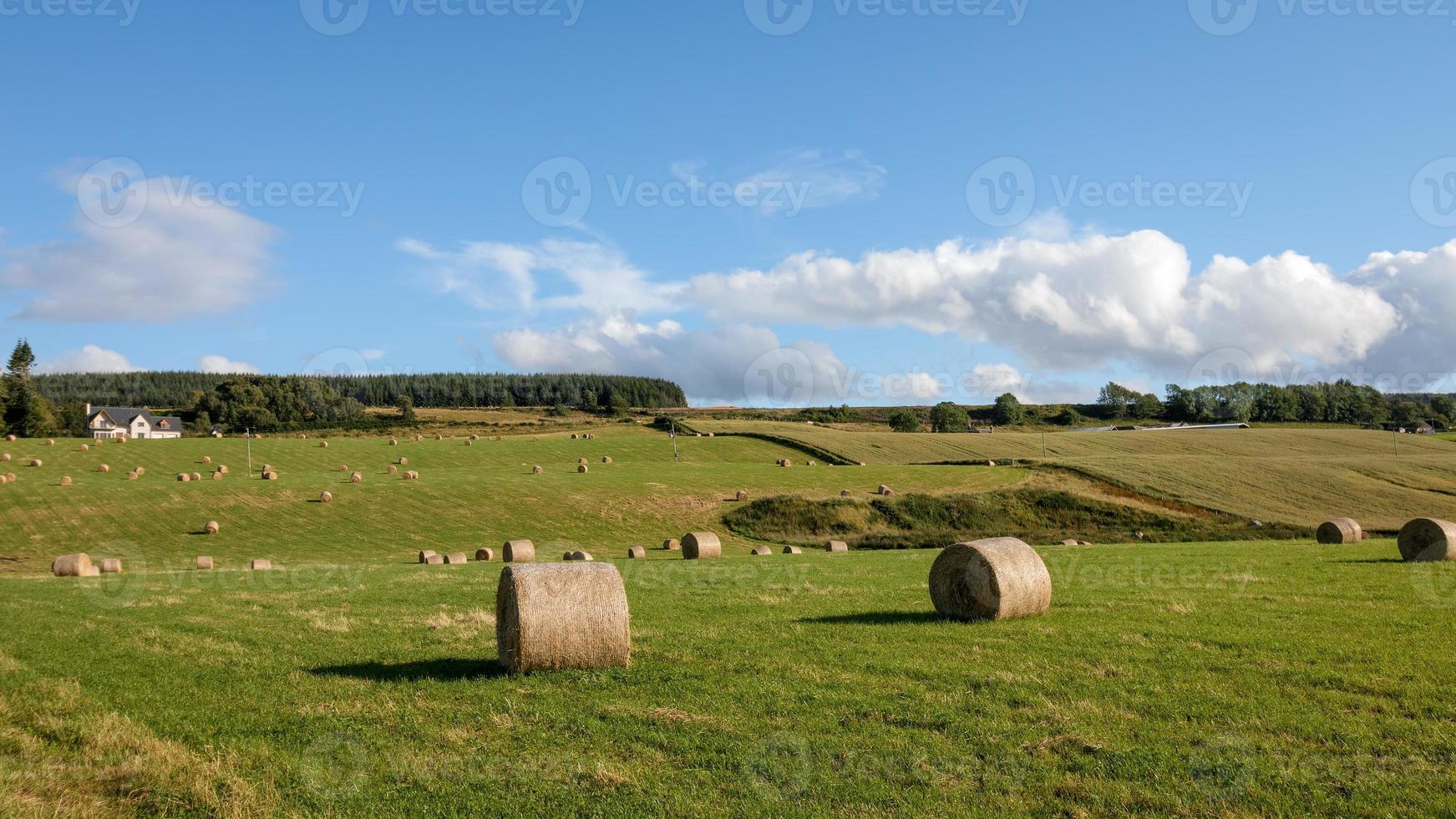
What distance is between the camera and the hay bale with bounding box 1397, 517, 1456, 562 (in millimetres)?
23438

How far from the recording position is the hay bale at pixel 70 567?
29.9 metres

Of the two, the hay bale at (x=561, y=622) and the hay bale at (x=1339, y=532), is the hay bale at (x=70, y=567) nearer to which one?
the hay bale at (x=561, y=622)

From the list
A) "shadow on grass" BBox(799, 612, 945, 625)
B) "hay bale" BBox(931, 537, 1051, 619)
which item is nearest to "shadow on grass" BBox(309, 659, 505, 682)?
"shadow on grass" BBox(799, 612, 945, 625)

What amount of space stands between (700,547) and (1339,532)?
25138mm

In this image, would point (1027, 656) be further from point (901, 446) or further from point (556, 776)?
point (901, 446)

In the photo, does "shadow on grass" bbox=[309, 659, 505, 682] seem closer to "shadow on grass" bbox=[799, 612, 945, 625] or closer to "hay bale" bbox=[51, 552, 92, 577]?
"shadow on grass" bbox=[799, 612, 945, 625]

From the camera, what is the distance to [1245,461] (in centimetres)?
7506

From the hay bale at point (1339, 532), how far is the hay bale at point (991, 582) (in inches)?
1021

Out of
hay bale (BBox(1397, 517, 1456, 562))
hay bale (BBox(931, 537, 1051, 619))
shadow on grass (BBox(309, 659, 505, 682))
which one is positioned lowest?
hay bale (BBox(1397, 517, 1456, 562))

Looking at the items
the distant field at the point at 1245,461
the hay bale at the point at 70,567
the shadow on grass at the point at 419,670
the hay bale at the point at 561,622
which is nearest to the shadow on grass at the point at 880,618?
the hay bale at the point at 561,622

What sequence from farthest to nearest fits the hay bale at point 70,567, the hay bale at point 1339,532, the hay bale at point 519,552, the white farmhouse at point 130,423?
the white farmhouse at point 130,423 < the hay bale at point 519,552 < the hay bale at point 1339,532 < the hay bale at point 70,567

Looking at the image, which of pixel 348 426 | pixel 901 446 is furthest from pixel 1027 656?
pixel 348 426

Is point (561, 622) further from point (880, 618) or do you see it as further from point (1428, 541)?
point (1428, 541)

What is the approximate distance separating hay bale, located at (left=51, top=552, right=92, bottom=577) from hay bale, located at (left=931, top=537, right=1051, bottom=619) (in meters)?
29.3
